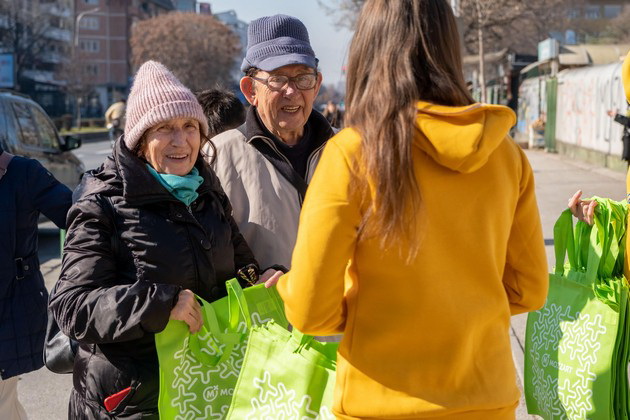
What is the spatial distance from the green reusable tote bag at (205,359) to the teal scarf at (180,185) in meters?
0.35

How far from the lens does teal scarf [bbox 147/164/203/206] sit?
2699 mm

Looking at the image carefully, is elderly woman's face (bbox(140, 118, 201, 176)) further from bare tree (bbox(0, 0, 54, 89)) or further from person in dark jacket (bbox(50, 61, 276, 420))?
bare tree (bbox(0, 0, 54, 89))

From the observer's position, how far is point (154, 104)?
2.75 meters

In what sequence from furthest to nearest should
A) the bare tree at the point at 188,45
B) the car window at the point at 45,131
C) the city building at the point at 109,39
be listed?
the city building at the point at 109,39 < the bare tree at the point at 188,45 < the car window at the point at 45,131

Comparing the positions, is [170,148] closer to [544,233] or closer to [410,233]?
[410,233]

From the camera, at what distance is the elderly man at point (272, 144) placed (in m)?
3.29

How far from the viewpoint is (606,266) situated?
343 cm

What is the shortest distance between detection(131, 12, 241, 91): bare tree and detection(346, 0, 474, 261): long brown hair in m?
69.0

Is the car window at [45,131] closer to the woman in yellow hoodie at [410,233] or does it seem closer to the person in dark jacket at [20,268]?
the person in dark jacket at [20,268]

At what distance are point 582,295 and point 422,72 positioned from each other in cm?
182

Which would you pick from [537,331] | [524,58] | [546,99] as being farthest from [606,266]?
[524,58]

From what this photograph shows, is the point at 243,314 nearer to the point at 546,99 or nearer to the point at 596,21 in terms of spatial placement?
the point at 546,99

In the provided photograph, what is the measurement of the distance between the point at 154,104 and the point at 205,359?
87cm

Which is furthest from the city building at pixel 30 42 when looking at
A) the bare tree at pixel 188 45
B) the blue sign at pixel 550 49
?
the blue sign at pixel 550 49
